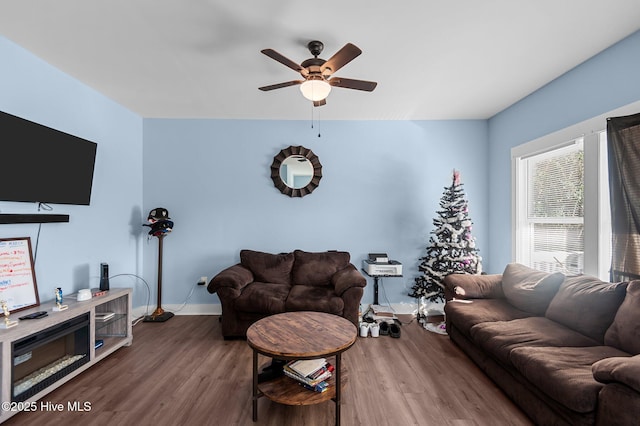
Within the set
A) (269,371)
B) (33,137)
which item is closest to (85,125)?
(33,137)

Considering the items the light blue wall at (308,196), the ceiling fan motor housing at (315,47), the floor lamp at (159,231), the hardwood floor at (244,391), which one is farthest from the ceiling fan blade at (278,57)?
the floor lamp at (159,231)

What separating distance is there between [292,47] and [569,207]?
3103 millimetres

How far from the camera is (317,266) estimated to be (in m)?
3.61

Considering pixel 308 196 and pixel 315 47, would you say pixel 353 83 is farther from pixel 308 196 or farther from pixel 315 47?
pixel 308 196

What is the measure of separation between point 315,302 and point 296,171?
185 cm

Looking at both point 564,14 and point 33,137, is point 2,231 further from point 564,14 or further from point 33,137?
point 564,14

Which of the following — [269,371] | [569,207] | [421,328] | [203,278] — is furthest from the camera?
[203,278]

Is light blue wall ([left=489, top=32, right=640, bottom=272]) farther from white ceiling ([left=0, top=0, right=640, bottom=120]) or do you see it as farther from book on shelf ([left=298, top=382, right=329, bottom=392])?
book on shelf ([left=298, top=382, right=329, bottom=392])

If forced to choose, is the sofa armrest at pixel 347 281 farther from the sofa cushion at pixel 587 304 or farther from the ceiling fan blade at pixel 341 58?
the ceiling fan blade at pixel 341 58

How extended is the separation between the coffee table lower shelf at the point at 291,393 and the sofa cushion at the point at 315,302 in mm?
954

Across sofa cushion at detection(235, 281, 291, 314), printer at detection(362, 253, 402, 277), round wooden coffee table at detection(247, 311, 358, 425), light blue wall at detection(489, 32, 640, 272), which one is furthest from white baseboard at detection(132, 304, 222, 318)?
light blue wall at detection(489, 32, 640, 272)

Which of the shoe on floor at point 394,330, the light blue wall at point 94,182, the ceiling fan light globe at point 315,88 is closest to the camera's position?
the ceiling fan light globe at point 315,88

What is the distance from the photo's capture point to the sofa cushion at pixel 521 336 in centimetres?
201

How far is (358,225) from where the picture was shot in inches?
157
